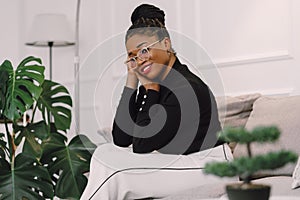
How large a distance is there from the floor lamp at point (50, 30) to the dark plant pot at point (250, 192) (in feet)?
10.2

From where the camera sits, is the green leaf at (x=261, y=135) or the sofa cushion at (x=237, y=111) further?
the sofa cushion at (x=237, y=111)

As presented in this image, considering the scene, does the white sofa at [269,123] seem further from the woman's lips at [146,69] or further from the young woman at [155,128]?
the woman's lips at [146,69]

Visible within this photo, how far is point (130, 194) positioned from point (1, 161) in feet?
3.98

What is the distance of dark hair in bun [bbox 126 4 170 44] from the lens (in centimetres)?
201

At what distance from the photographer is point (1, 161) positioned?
2.83 meters

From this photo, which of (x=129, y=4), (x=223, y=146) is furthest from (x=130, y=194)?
(x=129, y=4)

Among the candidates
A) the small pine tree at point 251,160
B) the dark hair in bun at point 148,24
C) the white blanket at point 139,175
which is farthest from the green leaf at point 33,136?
the small pine tree at point 251,160

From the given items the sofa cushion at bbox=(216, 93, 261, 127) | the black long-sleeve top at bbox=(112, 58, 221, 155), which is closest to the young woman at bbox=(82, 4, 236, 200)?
the black long-sleeve top at bbox=(112, 58, 221, 155)

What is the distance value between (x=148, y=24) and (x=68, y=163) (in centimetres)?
98

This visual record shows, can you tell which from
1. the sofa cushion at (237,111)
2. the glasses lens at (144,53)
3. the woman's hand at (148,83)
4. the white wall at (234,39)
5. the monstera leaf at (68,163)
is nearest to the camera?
the glasses lens at (144,53)

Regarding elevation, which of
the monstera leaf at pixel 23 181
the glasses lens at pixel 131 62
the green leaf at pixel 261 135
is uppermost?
the green leaf at pixel 261 135

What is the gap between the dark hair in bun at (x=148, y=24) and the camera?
201 centimetres

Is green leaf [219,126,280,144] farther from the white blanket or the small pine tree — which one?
the white blanket

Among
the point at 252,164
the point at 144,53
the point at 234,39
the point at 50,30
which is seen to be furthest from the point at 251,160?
the point at 50,30
